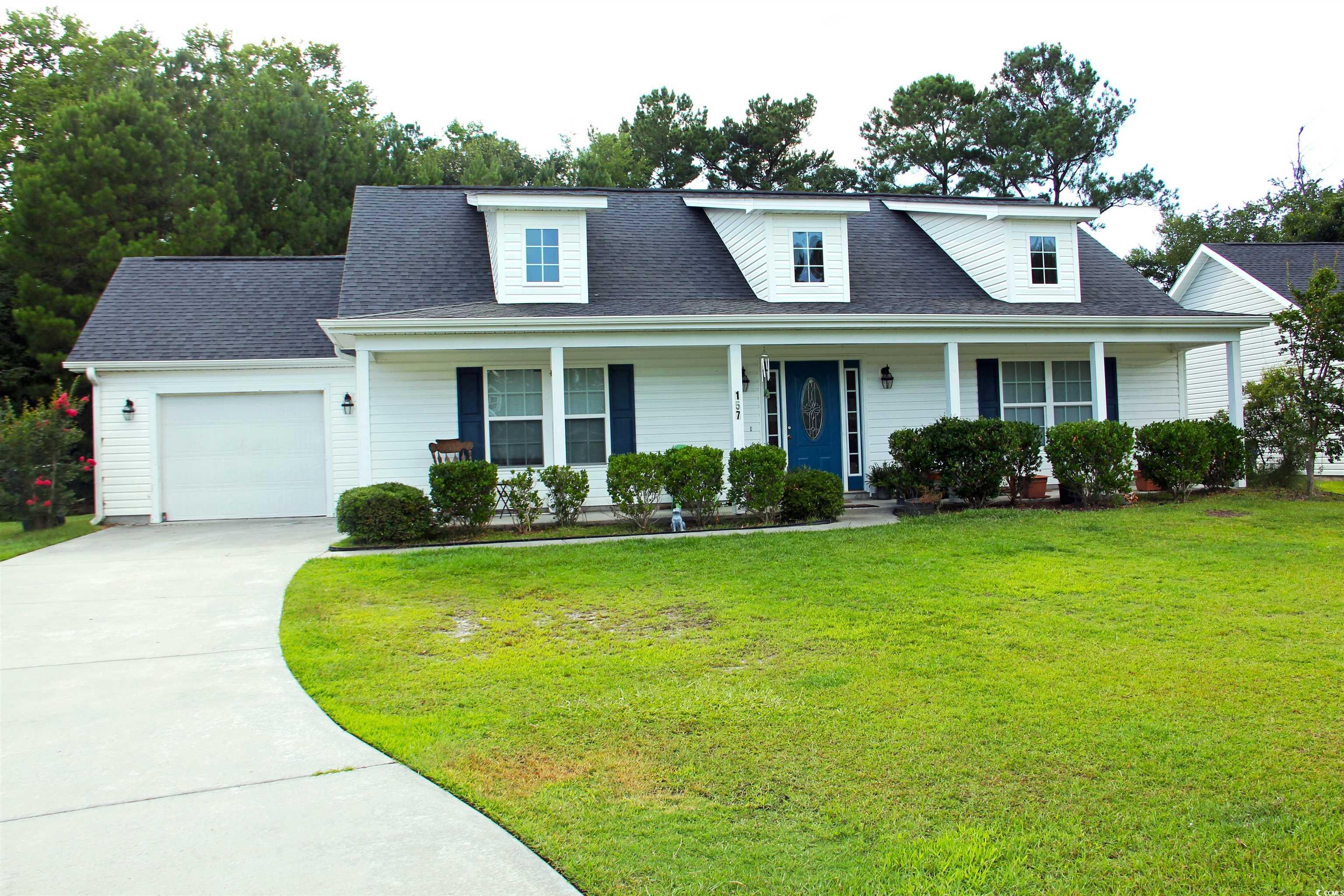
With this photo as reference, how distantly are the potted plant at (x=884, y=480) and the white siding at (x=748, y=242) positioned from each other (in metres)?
3.15

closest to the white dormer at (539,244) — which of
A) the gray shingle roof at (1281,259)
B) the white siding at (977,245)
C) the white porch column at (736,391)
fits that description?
the white porch column at (736,391)

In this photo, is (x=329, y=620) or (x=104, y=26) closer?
(x=329, y=620)

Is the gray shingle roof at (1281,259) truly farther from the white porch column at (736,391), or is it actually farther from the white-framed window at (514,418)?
the white-framed window at (514,418)

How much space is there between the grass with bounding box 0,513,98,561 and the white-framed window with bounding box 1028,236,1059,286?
48.1 ft

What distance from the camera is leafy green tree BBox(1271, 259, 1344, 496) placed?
11.1m

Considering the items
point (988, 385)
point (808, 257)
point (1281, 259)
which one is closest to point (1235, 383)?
point (988, 385)

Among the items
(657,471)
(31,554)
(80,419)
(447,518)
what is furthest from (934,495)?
(80,419)

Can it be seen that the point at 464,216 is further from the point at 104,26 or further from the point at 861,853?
the point at 104,26

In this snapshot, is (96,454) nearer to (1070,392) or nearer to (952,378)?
(952,378)

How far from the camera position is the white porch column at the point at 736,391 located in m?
11.2

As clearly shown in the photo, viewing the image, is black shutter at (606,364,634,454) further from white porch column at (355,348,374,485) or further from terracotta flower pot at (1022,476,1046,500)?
terracotta flower pot at (1022,476,1046,500)

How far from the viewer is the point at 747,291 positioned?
13.1m

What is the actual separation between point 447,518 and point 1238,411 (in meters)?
11.5

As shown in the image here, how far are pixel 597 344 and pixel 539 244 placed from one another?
7.06ft
